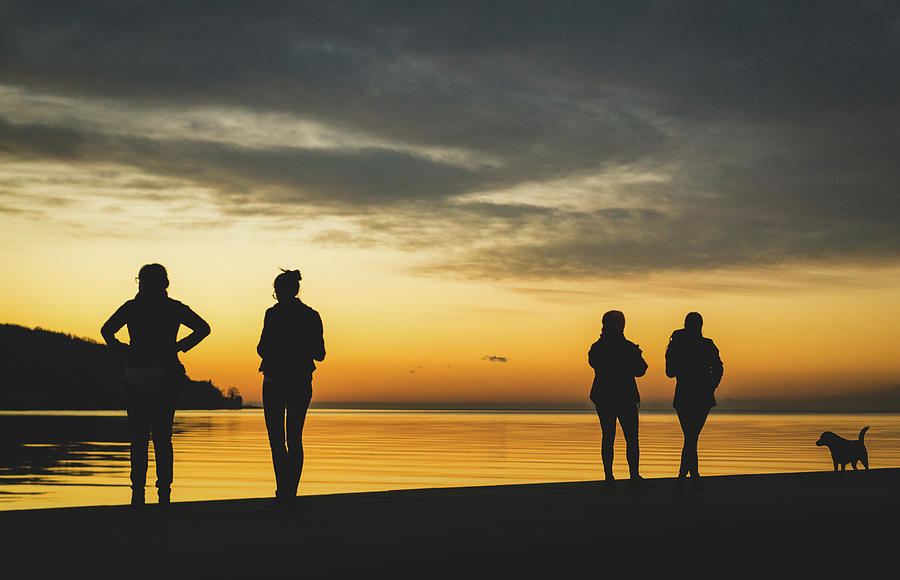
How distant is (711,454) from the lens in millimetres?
32562

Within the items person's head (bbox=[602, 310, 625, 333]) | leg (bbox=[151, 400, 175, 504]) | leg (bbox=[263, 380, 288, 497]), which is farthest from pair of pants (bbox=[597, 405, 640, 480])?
leg (bbox=[151, 400, 175, 504])

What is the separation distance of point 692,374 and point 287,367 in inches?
218

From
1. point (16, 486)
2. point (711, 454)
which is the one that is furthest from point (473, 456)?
point (16, 486)

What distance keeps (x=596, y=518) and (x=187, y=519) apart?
3.69m

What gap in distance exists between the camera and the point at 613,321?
12.7 meters

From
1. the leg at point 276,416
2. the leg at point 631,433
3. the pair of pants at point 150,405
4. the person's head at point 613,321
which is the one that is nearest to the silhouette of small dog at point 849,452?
the leg at point 631,433

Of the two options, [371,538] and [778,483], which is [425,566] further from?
[778,483]

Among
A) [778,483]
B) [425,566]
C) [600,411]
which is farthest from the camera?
[778,483]

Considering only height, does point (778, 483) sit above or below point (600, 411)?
below

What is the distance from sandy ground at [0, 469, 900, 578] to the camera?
6156 mm

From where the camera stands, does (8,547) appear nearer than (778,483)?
Yes

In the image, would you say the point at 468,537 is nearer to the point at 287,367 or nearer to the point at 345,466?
the point at 287,367

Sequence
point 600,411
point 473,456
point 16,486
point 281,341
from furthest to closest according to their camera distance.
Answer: point 473,456, point 16,486, point 600,411, point 281,341

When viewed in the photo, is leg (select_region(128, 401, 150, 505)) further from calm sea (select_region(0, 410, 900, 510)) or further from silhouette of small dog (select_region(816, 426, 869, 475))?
silhouette of small dog (select_region(816, 426, 869, 475))
